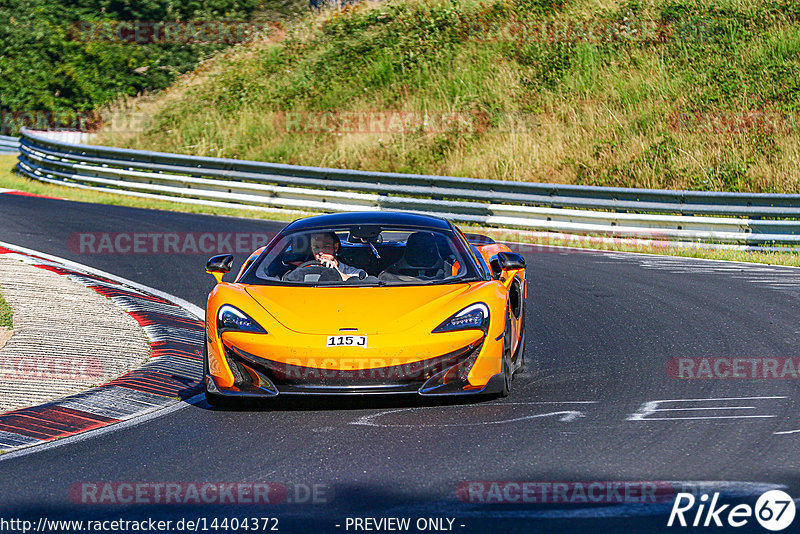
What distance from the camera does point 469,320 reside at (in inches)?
287

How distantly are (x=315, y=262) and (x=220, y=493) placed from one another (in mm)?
→ 3286

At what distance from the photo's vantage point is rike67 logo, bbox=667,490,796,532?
470 centimetres

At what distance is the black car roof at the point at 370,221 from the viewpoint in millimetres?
8648

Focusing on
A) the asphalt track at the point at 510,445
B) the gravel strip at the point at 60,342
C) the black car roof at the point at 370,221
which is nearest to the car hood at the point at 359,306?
the asphalt track at the point at 510,445

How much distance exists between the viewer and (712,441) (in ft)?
20.4

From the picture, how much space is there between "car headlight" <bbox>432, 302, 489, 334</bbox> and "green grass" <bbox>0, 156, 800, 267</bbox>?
943 centimetres

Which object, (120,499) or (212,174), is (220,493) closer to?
(120,499)

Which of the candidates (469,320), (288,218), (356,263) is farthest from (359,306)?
(288,218)

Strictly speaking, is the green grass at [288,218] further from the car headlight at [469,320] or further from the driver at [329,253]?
the car headlight at [469,320]

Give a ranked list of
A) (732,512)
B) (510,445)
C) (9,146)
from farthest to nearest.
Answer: (9,146)
(510,445)
(732,512)

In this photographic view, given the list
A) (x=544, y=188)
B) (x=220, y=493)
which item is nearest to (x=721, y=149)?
(x=544, y=188)

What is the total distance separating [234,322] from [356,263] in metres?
1.76

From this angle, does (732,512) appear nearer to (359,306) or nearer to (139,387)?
(359,306)

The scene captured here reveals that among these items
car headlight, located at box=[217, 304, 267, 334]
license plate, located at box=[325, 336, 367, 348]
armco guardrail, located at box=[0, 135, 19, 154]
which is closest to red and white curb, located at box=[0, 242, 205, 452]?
car headlight, located at box=[217, 304, 267, 334]
